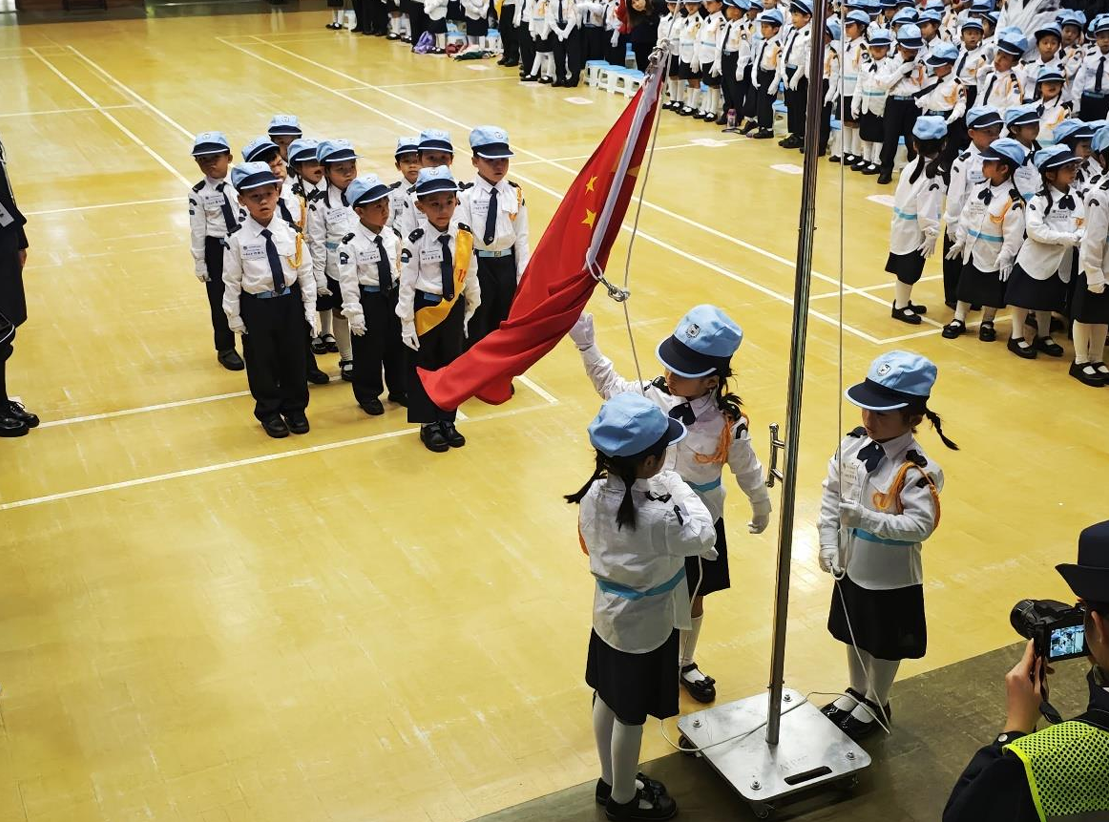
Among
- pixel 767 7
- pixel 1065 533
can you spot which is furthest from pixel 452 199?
pixel 767 7

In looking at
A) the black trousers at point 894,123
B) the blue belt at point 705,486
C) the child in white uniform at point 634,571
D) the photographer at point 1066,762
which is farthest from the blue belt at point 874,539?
the black trousers at point 894,123

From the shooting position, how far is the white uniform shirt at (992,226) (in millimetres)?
9031

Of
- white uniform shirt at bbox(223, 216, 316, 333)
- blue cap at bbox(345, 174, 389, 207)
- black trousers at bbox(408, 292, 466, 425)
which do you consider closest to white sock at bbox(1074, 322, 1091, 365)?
black trousers at bbox(408, 292, 466, 425)

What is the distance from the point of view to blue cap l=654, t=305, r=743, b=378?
4.66 m

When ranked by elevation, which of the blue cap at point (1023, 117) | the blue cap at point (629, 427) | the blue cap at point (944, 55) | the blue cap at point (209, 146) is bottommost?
the blue cap at point (629, 427)

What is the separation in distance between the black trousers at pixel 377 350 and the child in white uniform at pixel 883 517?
158 inches

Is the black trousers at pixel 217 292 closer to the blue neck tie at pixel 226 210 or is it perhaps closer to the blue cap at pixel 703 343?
the blue neck tie at pixel 226 210

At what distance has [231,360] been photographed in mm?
9125

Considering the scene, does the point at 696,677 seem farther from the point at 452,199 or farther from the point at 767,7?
the point at 767,7

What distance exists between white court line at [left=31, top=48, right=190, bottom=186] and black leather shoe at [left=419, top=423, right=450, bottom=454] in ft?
24.8

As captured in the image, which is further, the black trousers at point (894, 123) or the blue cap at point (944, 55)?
the black trousers at point (894, 123)

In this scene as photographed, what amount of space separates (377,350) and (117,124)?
35.2 ft

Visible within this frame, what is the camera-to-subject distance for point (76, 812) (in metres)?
4.73

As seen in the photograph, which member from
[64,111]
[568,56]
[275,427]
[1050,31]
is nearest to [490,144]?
[275,427]
